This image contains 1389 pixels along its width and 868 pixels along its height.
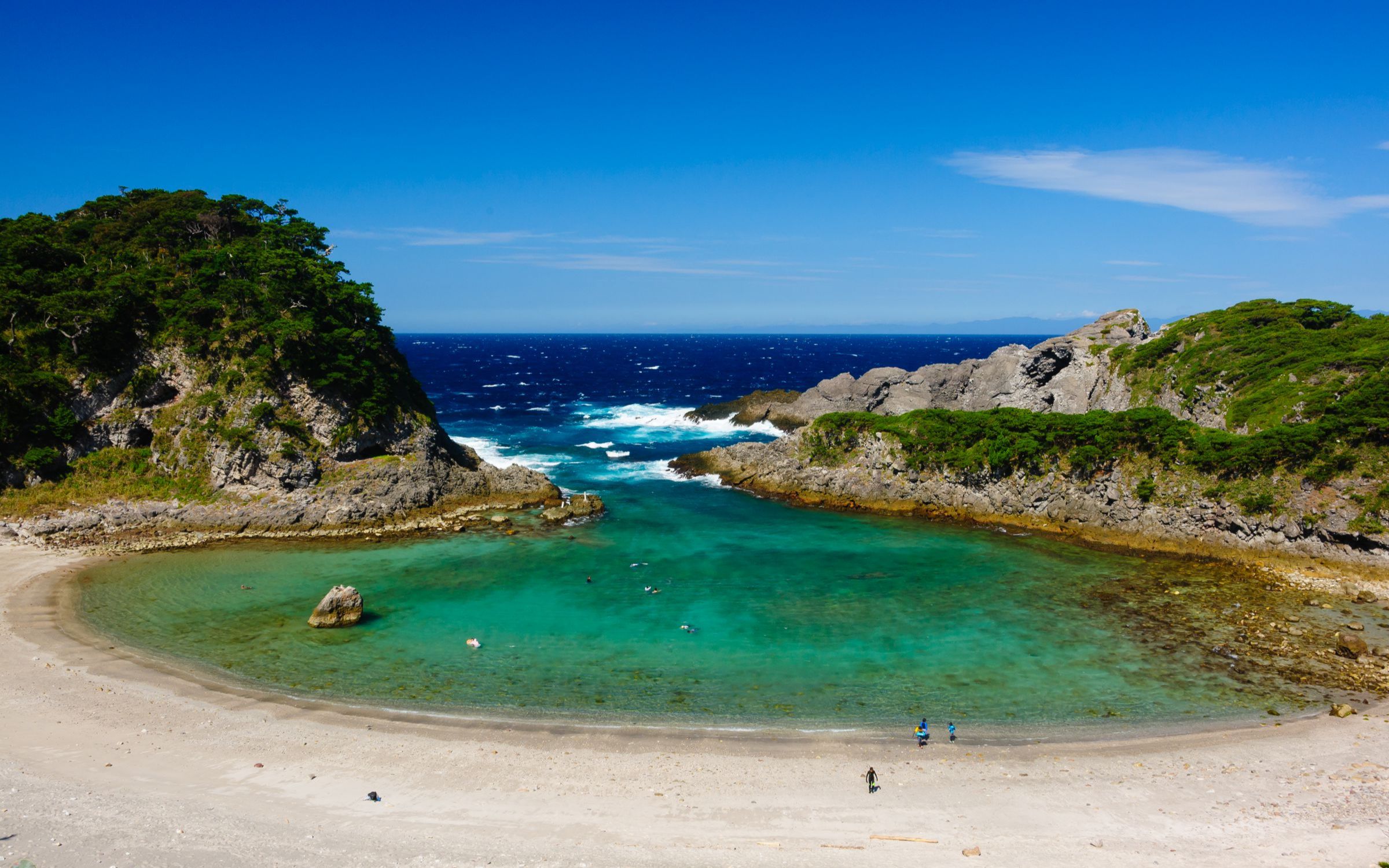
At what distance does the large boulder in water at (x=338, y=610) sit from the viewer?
29047mm

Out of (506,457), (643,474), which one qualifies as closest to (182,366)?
(506,457)

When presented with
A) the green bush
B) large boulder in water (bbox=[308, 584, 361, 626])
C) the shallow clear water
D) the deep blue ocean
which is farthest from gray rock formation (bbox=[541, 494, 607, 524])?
the green bush

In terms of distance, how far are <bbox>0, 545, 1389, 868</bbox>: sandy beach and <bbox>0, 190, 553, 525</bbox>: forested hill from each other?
23.3m

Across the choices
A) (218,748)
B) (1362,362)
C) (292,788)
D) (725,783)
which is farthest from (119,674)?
(1362,362)

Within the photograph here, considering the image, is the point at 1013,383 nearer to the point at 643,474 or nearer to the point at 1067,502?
the point at 1067,502

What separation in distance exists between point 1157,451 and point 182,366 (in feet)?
205

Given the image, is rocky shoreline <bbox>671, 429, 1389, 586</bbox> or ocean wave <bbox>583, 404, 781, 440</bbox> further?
ocean wave <bbox>583, 404, 781, 440</bbox>

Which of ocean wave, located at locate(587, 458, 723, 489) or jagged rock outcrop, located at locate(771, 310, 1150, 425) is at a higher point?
jagged rock outcrop, located at locate(771, 310, 1150, 425)

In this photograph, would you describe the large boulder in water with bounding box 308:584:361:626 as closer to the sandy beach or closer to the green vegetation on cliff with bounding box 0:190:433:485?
the sandy beach

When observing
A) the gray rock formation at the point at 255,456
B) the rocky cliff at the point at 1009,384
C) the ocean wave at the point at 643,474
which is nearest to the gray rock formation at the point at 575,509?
the gray rock formation at the point at 255,456

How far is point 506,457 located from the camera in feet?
216

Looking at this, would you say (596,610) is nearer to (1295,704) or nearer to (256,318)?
(1295,704)

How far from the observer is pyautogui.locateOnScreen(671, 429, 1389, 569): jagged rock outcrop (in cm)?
3534

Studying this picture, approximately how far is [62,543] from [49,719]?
70.1 feet
